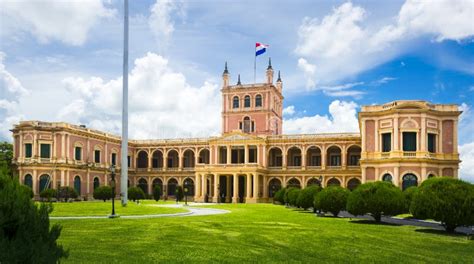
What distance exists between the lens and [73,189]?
2382 inches

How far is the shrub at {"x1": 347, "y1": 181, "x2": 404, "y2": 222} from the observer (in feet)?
90.3

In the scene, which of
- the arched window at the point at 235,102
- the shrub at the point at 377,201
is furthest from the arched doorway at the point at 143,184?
the shrub at the point at 377,201

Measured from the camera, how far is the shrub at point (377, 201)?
90.3ft

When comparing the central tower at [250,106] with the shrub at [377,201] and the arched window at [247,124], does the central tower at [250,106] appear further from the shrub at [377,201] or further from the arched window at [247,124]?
the shrub at [377,201]

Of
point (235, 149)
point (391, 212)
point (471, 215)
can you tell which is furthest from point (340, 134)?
point (471, 215)

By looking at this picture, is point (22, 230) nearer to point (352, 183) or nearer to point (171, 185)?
point (352, 183)

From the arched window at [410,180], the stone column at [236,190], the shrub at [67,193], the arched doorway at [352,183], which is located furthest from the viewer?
the stone column at [236,190]

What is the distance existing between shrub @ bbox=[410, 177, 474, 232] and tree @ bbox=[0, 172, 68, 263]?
19.4 m

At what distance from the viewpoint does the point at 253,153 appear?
72188 millimetres

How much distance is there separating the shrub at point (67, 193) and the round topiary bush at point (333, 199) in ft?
123

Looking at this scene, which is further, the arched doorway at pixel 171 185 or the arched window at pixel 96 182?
the arched doorway at pixel 171 185

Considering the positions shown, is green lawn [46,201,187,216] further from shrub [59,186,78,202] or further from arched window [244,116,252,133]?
arched window [244,116,252,133]

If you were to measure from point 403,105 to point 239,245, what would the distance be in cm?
3986

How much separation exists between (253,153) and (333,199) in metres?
40.3
